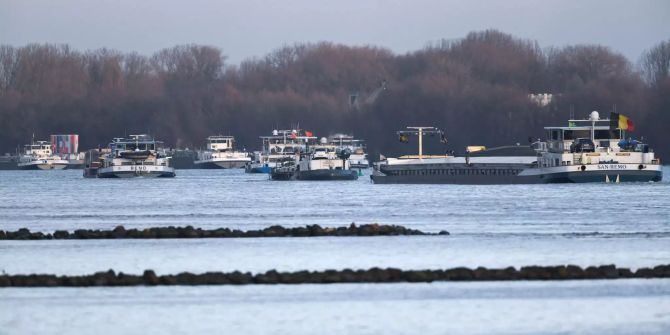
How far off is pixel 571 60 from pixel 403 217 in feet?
400

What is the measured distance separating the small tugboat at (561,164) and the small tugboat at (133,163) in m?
22.9

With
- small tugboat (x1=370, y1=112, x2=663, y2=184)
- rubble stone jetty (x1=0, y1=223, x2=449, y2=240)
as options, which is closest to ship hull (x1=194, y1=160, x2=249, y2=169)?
small tugboat (x1=370, y1=112, x2=663, y2=184)

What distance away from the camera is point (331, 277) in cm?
3072

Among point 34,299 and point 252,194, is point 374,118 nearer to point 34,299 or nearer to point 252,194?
point 252,194

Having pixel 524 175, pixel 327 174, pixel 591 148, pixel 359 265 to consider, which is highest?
pixel 591 148

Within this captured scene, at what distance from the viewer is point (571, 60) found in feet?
575

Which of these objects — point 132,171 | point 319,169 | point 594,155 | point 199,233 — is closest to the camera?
point 199,233

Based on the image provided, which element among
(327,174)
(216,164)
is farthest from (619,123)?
(216,164)

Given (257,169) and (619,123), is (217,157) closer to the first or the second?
(257,169)

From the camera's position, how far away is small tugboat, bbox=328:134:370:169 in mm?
183000

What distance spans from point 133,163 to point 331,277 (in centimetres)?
10576

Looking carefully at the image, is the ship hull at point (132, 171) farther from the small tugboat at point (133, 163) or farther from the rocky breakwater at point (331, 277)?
the rocky breakwater at point (331, 277)

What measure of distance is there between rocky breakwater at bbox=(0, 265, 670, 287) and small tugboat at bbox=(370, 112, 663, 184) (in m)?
65.1

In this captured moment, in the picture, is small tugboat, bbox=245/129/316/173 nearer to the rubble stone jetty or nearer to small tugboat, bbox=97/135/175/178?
small tugboat, bbox=97/135/175/178
